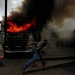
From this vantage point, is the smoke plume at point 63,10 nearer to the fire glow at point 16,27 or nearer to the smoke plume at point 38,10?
the smoke plume at point 38,10

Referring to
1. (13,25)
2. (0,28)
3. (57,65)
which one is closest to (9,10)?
(0,28)

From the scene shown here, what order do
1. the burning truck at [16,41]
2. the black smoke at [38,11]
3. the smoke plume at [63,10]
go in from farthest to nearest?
the black smoke at [38,11] < the smoke plume at [63,10] < the burning truck at [16,41]

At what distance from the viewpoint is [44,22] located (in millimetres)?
19266

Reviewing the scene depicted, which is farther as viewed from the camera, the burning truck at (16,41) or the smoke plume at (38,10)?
the smoke plume at (38,10)

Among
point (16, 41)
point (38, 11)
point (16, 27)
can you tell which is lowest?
point (16, 41)

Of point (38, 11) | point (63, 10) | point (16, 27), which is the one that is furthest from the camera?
point (38, 11)

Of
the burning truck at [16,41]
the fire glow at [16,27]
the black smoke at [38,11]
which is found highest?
the black smoke at [38,11]

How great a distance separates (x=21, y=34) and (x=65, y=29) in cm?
→ 858

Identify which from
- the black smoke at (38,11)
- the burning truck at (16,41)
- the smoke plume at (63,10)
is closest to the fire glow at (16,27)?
the burning truck at (16,41)

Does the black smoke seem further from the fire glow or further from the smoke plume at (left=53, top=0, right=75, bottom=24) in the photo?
the fire glow

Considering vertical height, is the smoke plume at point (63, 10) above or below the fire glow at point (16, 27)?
above

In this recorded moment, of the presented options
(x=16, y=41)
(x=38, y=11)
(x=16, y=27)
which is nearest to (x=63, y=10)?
(x=38, y=11)

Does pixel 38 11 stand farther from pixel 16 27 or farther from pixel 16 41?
pixel 16 41

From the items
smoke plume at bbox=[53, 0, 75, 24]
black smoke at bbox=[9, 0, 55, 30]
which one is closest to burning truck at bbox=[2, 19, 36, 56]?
black smoke at bbox=[9, 0, 55, 30]
